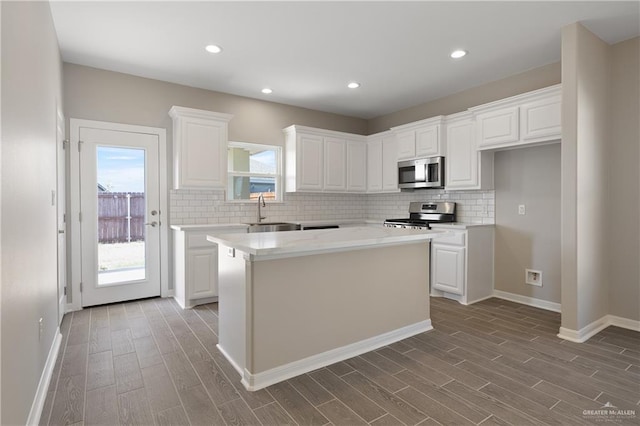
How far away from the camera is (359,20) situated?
2965 mm

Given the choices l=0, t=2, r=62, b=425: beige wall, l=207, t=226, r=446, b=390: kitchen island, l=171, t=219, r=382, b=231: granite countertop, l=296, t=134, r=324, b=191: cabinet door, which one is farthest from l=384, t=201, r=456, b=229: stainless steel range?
l=0, t=2, r=62, b=425: beige wall

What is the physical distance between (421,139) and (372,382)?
3453 millimetres

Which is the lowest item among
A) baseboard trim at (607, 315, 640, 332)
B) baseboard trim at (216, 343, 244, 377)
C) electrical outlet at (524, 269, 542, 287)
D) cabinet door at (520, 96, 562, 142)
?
baseboard trim at (216, 343, 244, 377)

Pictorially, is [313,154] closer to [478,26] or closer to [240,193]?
[240,193]

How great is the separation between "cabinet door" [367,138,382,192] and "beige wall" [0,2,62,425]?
4.22 metres

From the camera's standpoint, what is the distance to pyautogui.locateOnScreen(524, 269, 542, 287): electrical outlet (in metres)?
3.99

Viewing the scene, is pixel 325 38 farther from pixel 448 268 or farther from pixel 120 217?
pixel 120 217

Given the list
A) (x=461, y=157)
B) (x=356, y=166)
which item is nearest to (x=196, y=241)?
(x=356, y=166)

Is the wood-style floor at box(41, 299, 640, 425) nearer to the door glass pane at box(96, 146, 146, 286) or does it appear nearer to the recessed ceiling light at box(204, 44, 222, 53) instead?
the door glass pane at box(96, 146, 146, 286)

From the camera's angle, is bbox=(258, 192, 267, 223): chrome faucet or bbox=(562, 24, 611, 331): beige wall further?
bbox=(258, 192, 267, 223): chrome faucet

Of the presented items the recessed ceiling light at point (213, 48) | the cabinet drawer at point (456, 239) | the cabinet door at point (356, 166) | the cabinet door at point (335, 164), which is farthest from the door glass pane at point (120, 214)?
the cabinet drawer at point (456, 239)

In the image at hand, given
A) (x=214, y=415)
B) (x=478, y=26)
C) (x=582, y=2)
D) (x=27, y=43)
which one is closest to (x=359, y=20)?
(x=478, y=26)

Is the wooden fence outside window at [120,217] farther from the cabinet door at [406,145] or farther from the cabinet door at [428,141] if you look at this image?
the cabinet door at [428,141]

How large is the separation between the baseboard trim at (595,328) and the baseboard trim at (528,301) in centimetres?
42
